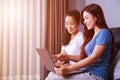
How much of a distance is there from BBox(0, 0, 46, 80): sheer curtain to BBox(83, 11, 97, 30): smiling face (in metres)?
1.49

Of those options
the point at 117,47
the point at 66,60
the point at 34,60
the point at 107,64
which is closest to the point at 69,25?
the point at 66,60

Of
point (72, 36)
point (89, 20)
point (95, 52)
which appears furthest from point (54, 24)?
point (95, 52)

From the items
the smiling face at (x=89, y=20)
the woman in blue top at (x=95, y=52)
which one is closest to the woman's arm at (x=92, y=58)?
the woman in blue top at (x=95, y=52)

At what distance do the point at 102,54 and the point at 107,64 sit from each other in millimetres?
107

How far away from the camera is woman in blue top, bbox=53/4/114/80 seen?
1674 mm

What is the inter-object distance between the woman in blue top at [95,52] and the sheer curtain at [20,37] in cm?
154

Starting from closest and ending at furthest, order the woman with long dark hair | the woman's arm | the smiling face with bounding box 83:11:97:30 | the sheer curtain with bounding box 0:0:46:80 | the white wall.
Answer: the woman's arm, the smiling face with bounding box 83:11:97:30, the woman with long dark hair, the white wall, the sheer curtain with bounding box 0:0:46:80

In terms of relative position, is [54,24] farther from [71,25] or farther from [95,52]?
[95,52]

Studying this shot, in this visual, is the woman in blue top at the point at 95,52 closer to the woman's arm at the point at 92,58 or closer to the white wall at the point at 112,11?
the woman's arm at the point at 92,58

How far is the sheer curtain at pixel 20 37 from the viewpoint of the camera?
332 cm

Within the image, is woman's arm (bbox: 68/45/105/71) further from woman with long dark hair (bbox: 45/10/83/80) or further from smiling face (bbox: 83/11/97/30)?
woman with long dark hair (bbox: 45/10/83/80)

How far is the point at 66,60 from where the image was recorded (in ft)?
7.18

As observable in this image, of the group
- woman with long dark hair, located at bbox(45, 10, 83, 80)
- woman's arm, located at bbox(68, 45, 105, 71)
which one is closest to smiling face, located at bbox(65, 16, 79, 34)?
woman with long dark hair, located at bbox(45, 10, 83, 80)

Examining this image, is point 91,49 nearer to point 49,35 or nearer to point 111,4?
point 111,4
